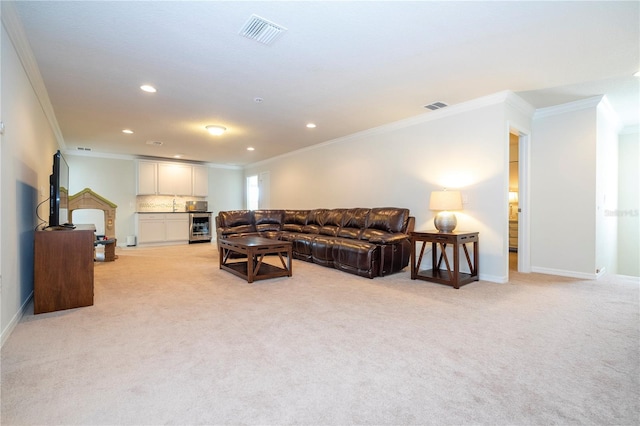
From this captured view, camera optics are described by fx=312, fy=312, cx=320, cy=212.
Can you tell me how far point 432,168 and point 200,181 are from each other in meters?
7.00

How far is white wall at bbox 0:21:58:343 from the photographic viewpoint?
2330 millimetres

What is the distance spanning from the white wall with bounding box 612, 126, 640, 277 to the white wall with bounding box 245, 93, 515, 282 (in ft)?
9.76

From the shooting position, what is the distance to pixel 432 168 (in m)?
4.82

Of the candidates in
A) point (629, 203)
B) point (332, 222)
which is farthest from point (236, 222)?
point (629, 203)

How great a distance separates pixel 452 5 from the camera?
224 centimetres

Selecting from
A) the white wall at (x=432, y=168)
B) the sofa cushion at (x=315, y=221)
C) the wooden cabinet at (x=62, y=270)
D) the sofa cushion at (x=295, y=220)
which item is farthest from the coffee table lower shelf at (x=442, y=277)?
the wooden cabinet at (x=62, y=270)

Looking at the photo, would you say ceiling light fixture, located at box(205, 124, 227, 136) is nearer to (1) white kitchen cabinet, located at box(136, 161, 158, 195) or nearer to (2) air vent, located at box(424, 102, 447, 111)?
(2) air vent, located at box(424, 102, 447, 111)

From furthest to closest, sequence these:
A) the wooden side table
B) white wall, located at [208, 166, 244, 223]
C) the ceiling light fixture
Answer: white wall, located at [208, 166, 244, 223] < the ceiling light fixture < the wooden side table

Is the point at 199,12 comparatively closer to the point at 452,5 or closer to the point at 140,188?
the point at 452,5

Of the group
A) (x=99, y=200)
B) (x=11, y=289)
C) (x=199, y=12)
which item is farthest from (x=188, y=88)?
(x=99, y=200)

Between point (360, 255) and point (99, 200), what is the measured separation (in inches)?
238

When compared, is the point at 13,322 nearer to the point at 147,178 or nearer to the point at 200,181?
the point at 147,178

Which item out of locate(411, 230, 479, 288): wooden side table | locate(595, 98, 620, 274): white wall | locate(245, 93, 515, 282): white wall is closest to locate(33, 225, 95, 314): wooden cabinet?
locate(411, 230, 479, 288): wooden side table

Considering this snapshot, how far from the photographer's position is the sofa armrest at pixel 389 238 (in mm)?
4375
